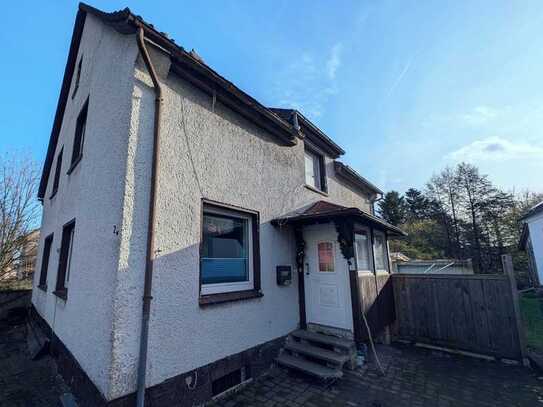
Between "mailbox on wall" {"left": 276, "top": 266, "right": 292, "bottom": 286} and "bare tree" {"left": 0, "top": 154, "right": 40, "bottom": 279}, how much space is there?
15.6 meters

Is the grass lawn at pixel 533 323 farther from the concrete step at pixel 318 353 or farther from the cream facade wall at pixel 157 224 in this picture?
the cream facade wall at pixel 157 224

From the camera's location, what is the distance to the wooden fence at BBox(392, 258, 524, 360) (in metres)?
5.60

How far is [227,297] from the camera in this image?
15.0ft

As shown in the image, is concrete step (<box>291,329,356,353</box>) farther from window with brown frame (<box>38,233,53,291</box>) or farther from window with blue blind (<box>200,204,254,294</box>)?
window with brown frame (<box>38,233,53,291</box>)

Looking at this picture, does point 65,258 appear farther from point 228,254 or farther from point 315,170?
point 315,170

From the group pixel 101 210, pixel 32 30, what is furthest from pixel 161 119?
pixel 32 30

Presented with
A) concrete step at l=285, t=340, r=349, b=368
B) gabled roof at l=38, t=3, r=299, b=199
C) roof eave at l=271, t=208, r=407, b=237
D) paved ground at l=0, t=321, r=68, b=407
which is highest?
gabled roof at l=38, t=3, r=299, b=199

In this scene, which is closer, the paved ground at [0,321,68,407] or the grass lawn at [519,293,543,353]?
the paved ground at [0,321,68,407]

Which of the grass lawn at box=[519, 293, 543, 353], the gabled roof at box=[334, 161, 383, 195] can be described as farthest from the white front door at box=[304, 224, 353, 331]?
the grass lawn at box=[519, 293, 543, 353]

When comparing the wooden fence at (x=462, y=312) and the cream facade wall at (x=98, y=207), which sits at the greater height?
the cream facade wall at (x=98, y=207)

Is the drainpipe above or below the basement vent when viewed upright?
above

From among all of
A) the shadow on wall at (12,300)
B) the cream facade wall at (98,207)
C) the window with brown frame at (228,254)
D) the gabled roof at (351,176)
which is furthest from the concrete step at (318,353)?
the shadow on wall at (12,300)

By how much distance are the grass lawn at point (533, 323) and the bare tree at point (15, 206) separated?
70.2 ft

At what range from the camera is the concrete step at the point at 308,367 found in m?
4.56
